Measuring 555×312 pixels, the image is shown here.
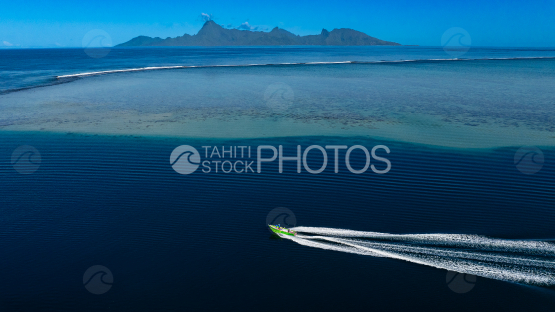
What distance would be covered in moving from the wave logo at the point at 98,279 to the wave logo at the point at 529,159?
20.5 metres

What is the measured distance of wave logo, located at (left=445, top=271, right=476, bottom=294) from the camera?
11461 millimetres

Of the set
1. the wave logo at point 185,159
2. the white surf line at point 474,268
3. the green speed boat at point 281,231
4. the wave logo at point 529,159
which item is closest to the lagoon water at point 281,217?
the white surf line at point 474,268

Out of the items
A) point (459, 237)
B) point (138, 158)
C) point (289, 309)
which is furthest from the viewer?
point (138, 158)

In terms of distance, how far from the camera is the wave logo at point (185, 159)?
67.8ft

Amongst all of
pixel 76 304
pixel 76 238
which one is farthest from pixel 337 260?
pixel 76 238

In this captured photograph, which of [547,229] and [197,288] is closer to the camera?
[197,288]

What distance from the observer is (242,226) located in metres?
14.9

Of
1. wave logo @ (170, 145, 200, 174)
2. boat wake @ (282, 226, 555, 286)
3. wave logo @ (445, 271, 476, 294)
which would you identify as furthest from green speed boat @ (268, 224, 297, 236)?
wave logo @ (170, 145, 200, 174)

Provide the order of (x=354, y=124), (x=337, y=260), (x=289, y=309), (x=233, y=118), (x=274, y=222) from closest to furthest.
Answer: (x=289, y=309) → (x=337, y=260) → (x=274, y=222) → (x=354, y=124) → (x=233, y=118)

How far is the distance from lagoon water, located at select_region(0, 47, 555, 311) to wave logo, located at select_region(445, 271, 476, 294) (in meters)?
0.06

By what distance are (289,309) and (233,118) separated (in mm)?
23287

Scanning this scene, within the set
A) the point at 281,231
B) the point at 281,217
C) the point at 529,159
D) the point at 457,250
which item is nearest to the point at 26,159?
the point at 281,217

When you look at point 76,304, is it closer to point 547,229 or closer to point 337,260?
point 337,260

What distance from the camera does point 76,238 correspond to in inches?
543
